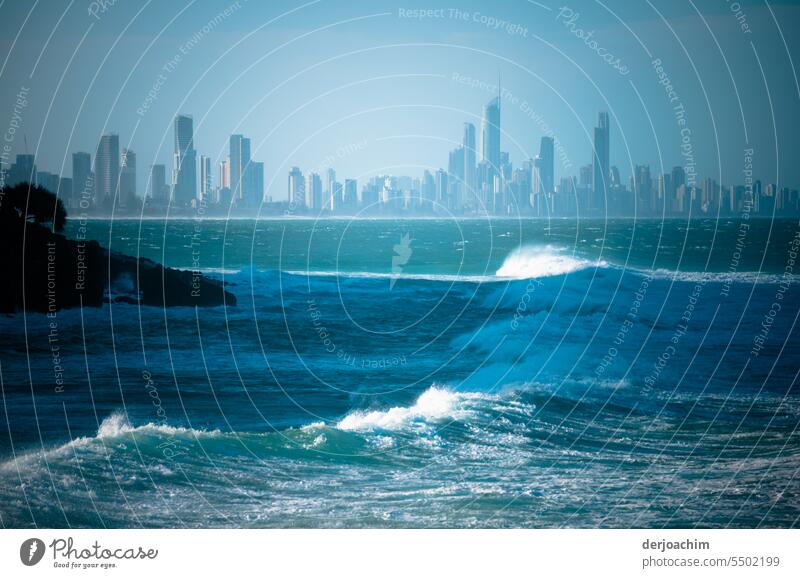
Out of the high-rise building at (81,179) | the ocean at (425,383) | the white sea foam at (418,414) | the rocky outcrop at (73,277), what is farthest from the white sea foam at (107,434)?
the high-rise building at (81,179)

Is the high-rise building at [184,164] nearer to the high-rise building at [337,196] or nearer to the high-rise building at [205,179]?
the high-rise building at [205,179]

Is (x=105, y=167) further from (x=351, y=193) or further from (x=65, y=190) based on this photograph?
(x=351, y=193)

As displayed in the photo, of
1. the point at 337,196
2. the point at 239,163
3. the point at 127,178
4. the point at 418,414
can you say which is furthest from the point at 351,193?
the point at 418,414

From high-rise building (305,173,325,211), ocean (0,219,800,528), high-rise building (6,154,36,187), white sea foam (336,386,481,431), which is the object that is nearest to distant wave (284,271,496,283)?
ocean (0,219,800,528)
